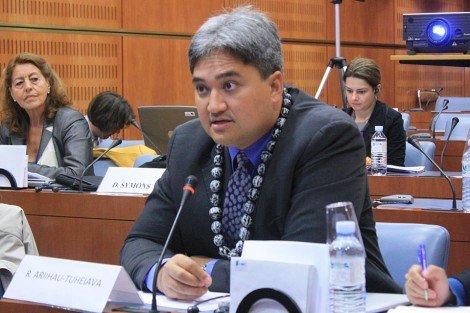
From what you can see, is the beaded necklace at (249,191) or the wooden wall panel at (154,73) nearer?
the beaded necklace at (249,191)

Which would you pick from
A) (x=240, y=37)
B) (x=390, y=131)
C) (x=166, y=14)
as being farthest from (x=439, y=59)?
(x=240, y=37)

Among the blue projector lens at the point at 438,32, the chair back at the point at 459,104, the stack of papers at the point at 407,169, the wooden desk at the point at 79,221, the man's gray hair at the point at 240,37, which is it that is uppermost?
the blue projector lens at the point at 438,32

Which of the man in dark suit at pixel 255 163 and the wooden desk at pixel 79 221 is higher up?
the man in dark suit at pixel 255 163

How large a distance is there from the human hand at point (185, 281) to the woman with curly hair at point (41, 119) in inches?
120

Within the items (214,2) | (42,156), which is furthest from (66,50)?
(42,156)

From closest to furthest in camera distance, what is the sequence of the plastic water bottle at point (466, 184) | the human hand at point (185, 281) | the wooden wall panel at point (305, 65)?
1. the human hand at point (185, 281)
2. the plastic water bottle at point (466, 184)
3. the wooden wall panel at point (305, 65)

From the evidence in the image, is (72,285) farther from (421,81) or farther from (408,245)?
(421,81)

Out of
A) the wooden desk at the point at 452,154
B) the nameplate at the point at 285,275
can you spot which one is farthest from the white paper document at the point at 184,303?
the wooden desk at the point at 452,154

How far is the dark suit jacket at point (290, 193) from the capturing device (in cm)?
241

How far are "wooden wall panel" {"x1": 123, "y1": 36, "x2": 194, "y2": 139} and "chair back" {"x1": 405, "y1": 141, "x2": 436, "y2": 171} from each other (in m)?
3.86

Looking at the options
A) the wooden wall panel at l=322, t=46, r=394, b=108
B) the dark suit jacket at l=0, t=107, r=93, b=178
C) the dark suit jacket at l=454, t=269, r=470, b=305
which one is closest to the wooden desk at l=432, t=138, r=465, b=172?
the dark suit jacket at l=0, t=107, r=93, b=178

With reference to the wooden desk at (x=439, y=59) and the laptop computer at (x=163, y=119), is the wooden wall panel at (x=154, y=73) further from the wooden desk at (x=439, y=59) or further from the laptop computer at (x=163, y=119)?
the laptop computer at (x=163, y=119)

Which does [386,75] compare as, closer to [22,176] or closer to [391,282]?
[22,176]

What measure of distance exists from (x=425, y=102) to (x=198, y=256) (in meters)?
11.4
